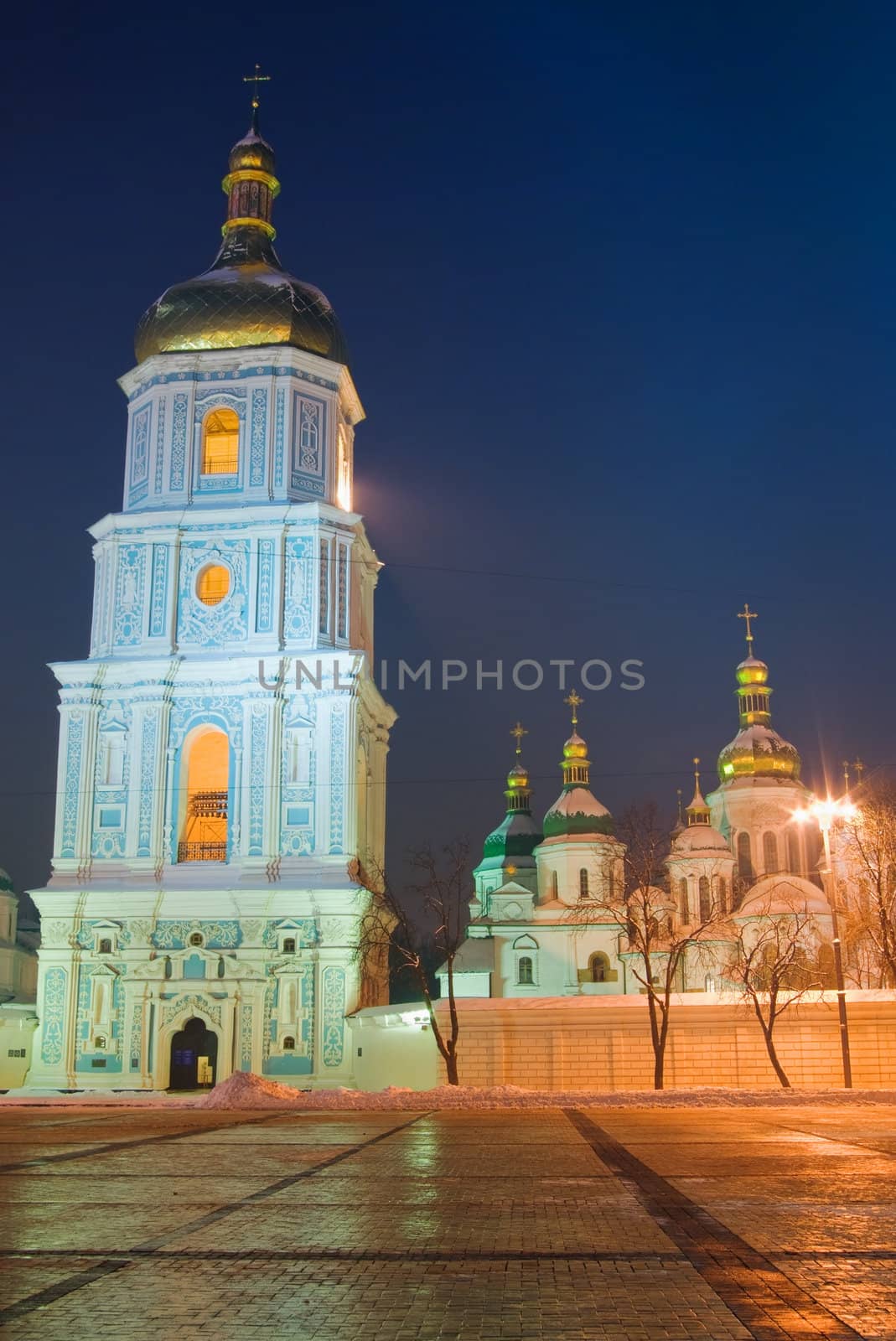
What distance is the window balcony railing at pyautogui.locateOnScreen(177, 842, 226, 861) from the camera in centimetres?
3659

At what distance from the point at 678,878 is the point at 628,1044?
24.0 metres

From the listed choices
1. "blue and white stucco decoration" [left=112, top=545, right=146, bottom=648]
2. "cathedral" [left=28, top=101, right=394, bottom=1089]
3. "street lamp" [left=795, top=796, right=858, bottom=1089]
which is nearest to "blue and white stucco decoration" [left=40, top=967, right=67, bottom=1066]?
"cathedral" [left=28, top=101, right=394, bottom=1089]

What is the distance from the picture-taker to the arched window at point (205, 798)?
Result: 121 feet

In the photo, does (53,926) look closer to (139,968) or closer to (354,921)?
(139,968)

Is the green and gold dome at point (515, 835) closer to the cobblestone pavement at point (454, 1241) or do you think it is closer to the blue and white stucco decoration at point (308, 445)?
the blue and white stucco decoration at point (308, 445)

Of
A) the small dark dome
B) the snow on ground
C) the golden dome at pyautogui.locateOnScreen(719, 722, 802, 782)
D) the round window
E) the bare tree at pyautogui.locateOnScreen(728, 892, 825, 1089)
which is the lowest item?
the snow on ground

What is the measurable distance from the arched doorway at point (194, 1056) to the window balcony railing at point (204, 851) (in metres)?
Result: 4.27

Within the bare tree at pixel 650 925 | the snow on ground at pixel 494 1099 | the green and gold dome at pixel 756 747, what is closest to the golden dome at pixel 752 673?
the green and gold dome at pixel 756 747

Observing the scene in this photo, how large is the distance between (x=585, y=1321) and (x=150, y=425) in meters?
36.7

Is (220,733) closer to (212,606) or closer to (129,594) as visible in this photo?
(212,606)

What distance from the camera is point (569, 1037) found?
29.8 m

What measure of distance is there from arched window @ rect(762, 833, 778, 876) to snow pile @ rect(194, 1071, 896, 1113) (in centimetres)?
3399

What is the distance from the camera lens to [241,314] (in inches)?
1558

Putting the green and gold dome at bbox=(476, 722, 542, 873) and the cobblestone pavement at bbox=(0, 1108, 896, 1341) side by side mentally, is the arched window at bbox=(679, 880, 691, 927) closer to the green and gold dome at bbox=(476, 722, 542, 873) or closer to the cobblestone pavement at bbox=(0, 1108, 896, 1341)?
the green and gold dome at bbox=(476, 722, 542, 873)
